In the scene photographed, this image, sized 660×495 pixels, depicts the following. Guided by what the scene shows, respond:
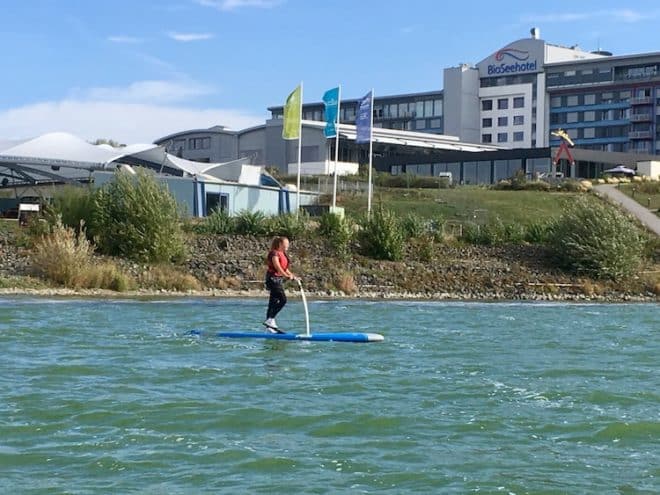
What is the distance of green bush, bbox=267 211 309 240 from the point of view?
4328cm

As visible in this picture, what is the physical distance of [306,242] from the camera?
42594mm

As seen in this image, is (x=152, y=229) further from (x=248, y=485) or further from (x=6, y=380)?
(x=248, y=485)

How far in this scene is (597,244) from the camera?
42438 mm

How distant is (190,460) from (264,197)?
43526 mm

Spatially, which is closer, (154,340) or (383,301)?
(154,340)

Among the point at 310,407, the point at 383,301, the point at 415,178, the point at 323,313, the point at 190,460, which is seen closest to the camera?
the point at 190,460

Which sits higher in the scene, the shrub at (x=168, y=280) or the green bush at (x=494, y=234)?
the green bush at (x=494, y=234)

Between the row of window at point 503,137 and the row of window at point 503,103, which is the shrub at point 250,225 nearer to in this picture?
the row of window at point 503,137

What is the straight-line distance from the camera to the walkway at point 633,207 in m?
55.5

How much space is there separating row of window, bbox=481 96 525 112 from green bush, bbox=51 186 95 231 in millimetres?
90768

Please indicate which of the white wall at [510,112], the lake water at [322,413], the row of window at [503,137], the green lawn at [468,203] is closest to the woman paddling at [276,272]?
the lake water at [322,413]

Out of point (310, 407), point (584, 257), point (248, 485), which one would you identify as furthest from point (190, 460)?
point (584, 257)

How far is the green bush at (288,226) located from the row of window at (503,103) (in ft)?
276

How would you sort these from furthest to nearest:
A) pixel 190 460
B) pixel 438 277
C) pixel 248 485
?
pixel 438 277 < pixel 190 460 < pixel 248 485
